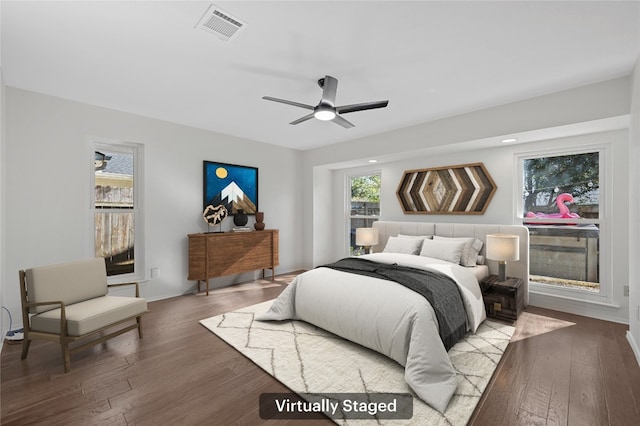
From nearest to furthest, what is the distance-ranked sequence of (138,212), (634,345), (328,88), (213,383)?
1. (213,383)
2. (634,345)
3. (328,88)
4. (138,212)

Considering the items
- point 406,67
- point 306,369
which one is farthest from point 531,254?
point 306,369

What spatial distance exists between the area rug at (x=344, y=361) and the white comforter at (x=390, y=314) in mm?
94

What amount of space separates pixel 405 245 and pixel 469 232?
0.92 m

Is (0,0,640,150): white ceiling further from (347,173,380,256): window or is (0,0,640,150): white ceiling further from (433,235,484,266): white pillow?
→ (347,173,380,256): window

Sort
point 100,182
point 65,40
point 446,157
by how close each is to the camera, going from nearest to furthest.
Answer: point 65,40 < point 100,182 < point 446,157

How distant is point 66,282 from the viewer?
267cm

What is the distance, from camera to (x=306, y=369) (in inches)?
90.4

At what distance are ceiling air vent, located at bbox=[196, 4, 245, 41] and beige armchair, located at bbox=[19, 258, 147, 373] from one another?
2403 millimetres

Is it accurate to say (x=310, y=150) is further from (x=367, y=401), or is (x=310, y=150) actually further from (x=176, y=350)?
(x=367, y=401)

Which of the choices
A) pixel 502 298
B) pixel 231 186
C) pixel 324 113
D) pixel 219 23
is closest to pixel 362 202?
pixel 231 186

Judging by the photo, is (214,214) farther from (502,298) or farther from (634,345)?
(634,345)

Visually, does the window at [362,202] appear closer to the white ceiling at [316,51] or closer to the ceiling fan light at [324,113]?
the white ceiling at [316,51]

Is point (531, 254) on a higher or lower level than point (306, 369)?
higher

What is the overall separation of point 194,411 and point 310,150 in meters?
4.95
